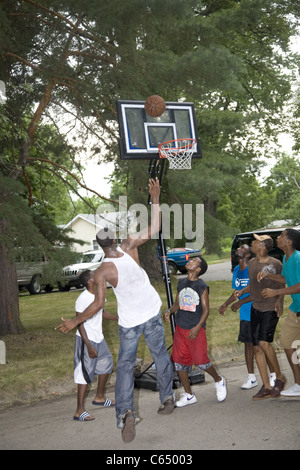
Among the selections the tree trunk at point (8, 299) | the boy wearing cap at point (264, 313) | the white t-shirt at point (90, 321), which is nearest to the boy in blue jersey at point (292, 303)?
the boy wearing cap at point (264, 313)

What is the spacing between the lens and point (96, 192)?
1277cm

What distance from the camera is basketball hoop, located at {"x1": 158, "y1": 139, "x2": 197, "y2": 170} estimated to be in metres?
8.21

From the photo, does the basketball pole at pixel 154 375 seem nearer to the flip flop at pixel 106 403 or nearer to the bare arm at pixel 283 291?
the flip flop at pixel 106 403

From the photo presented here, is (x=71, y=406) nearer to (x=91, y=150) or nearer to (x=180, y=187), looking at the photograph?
(x=180, y=187)

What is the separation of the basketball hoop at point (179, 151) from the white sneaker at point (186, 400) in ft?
11.0

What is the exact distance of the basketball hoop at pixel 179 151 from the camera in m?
8.21

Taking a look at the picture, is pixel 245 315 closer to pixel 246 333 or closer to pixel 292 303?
pixel 246 333

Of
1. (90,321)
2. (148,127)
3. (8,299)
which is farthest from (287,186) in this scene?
(90,321)

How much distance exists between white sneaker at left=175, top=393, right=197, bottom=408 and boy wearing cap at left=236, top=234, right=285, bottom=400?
2.28 ft

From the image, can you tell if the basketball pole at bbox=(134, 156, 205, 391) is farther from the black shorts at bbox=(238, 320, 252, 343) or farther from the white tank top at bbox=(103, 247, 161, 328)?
the white tank top at bbox=(103, 247, 161, 328)

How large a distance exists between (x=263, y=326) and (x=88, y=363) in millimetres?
2020
